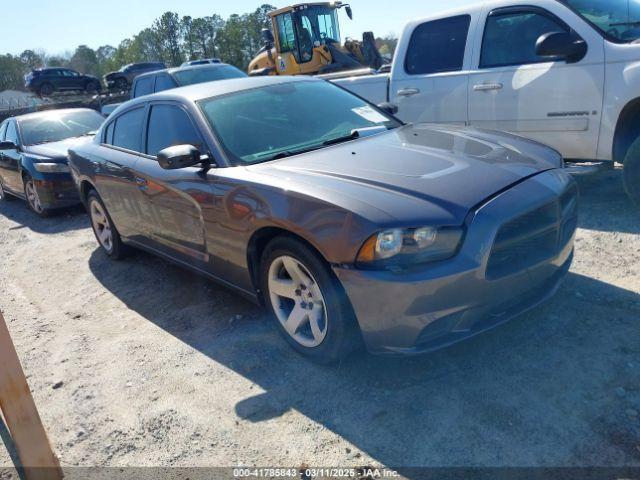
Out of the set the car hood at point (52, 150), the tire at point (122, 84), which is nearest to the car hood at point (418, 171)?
the car hood at point (52, 150)

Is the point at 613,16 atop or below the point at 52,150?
atop

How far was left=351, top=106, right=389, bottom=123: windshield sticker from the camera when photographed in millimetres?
4328

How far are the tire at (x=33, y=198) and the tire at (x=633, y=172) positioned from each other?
24.7 feet

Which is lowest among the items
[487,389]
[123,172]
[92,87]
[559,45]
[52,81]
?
[487,389]

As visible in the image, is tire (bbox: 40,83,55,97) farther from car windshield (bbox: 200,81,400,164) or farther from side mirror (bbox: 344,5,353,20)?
car windshield (bbox: 200,81,400,164)

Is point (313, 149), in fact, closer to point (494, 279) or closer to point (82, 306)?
point (494, 279)

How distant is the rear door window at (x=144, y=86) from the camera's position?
36.0 feet

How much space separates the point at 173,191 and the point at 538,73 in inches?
140

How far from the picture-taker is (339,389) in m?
3.03

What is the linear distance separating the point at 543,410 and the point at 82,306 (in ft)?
12.5

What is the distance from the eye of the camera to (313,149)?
146 inches

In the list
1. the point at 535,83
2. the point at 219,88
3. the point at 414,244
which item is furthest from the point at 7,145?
the point at 414,244

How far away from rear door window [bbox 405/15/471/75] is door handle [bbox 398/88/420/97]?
0.21m

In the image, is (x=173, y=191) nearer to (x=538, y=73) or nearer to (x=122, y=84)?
(x=538, y=73)
